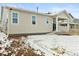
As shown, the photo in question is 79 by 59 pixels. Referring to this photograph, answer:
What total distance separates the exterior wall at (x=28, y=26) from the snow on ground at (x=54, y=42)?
0.12 metres

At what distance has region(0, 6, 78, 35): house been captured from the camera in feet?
11.4

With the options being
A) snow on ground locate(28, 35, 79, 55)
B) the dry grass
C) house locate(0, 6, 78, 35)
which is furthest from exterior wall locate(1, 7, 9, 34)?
snow on ground locate(28, 35, 79, 55)

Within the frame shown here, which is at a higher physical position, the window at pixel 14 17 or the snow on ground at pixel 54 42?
the window at pixel 14 17

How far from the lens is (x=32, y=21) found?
3.56 metres

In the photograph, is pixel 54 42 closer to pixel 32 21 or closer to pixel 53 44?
pixel 53 44

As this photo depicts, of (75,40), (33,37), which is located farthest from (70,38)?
(33,37)

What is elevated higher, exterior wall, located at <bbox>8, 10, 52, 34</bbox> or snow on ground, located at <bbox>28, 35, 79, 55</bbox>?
exterior wall, located at <bbox>8, 10, 52, 34</bbox>

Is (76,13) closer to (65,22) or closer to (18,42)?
(65,22)

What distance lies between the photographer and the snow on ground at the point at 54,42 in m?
3.43

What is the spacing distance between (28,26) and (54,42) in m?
0.51

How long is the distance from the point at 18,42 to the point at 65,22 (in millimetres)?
863

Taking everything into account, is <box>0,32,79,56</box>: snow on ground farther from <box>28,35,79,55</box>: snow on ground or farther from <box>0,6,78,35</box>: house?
<box>0,6,78,35</box>: house

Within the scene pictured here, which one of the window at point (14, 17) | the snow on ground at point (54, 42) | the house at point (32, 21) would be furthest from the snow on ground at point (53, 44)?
the window at point (14, 17)

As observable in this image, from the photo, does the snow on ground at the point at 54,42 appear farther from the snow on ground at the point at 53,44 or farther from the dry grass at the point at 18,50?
the dry grass at the point at 18,50
